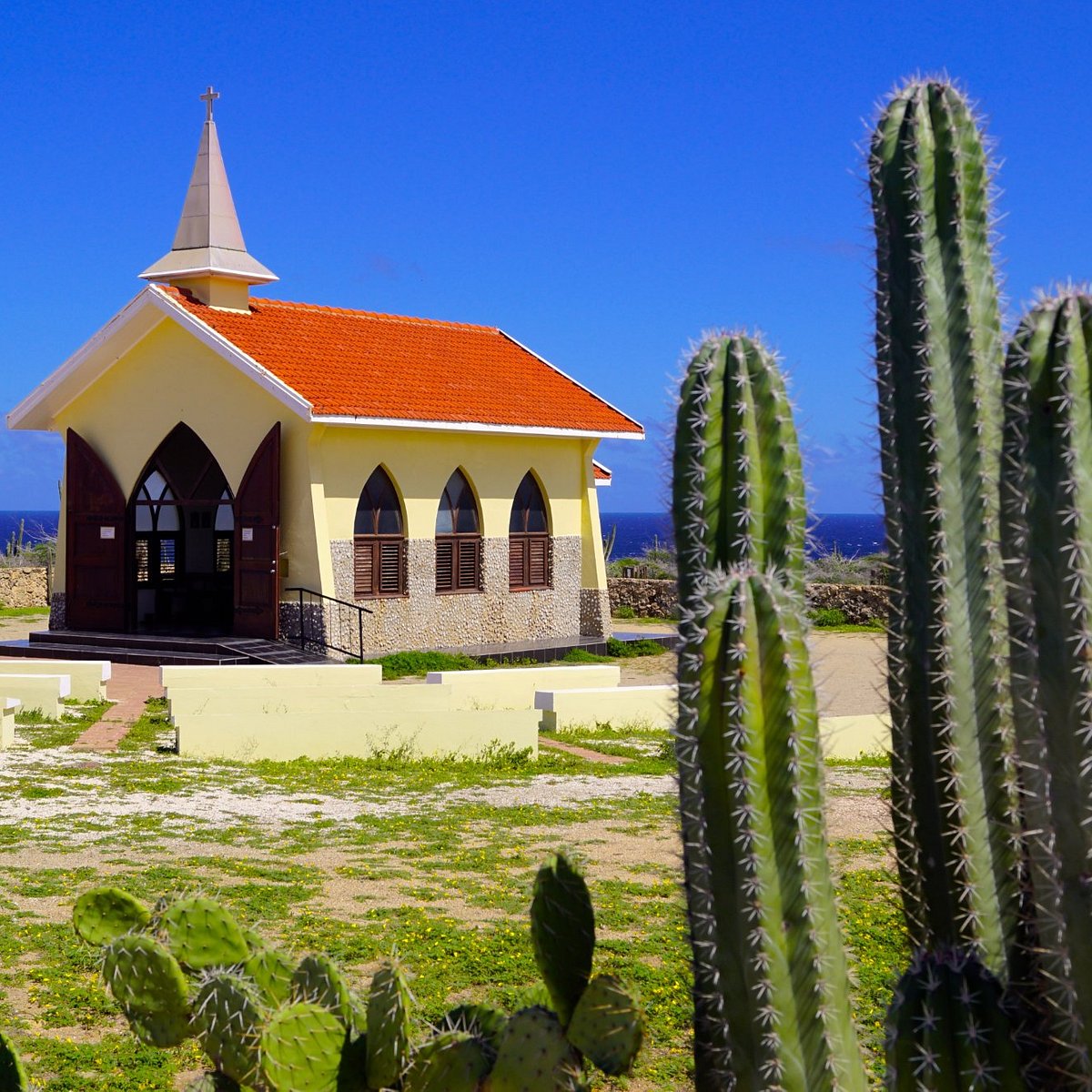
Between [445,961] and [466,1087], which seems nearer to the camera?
[466,1087]

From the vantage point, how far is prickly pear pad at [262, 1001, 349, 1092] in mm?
4324

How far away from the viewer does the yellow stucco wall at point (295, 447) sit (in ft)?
78.7

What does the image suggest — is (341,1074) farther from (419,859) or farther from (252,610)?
(252,610)

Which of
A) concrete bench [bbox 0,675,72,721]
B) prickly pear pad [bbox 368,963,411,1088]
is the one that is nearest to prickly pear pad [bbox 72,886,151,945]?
prickly pear pad [bbox 368,963,411,1088]

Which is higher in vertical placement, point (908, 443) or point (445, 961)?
point (908, 443)

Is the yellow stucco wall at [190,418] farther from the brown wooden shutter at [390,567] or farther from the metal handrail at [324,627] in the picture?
the brown wooden shutter at [390,567]

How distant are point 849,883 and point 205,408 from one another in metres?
18.3

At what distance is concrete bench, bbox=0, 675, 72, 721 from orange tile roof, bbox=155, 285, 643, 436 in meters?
6.98

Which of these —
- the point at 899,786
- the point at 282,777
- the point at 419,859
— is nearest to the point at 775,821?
the point at 899,786

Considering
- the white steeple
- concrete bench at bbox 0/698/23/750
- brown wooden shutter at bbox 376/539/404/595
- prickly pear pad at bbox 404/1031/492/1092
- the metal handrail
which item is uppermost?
the white steeple

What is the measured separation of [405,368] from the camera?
88.4 ft

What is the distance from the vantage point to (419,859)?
33.9 ft

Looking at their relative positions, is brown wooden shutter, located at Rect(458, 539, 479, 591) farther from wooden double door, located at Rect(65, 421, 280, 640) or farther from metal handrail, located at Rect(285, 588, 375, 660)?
wooden double door, located at Rect(65, 421, 280, 640)

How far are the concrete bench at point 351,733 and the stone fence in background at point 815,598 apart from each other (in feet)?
59.1
